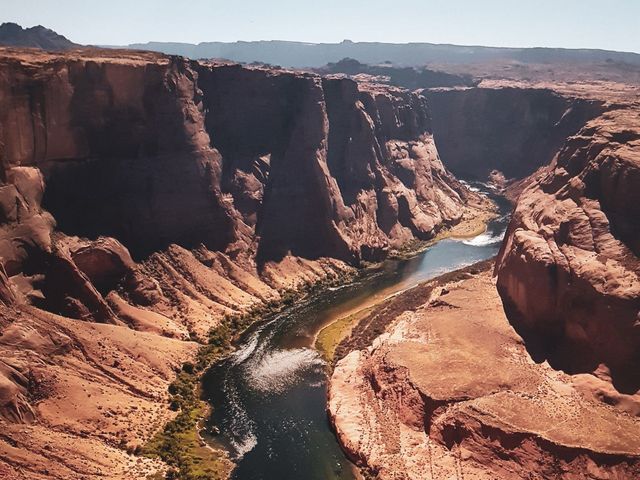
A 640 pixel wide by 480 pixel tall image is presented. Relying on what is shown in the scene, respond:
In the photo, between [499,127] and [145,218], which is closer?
[145,218]

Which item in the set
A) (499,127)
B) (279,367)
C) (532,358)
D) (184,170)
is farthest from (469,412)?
(499,127)

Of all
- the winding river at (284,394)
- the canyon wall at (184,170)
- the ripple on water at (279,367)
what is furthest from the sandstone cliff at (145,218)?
the ripple on water at (279,367)

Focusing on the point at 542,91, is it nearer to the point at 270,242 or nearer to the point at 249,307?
the point at 270,242

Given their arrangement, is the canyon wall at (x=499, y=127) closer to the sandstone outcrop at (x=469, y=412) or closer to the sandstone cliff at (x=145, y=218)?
the sandstone cliff at (x=145, y=218)

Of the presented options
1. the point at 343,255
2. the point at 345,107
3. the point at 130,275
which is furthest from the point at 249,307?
the point at 345,107

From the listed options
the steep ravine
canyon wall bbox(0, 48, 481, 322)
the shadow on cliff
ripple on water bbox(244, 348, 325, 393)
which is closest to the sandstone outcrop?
the steep ravine

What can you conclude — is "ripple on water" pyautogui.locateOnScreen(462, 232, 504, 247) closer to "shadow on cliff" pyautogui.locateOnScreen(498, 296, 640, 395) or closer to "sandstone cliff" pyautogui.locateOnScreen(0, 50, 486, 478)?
"sandstone cliff" pyautogui.locateOnScreen(0, 50, 486, 478)

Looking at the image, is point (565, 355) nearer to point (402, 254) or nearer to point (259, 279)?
point (259, 279)
